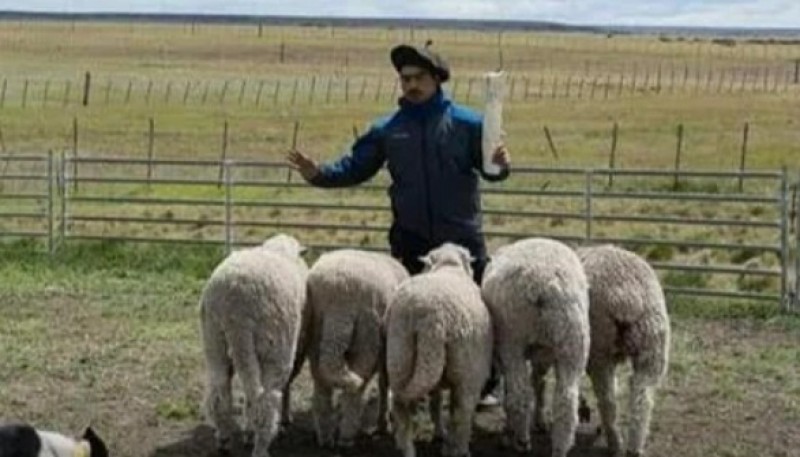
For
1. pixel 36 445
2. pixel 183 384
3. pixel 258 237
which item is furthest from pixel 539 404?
pixel 258 237

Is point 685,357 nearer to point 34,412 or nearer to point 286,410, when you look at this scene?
point 286,410

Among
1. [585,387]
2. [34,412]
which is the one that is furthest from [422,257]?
[34,412]

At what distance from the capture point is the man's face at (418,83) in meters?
7.82

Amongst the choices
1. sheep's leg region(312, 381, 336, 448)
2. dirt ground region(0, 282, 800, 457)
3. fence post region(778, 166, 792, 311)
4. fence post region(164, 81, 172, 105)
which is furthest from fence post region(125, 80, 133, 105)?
sheep's leg region(312, 381, 336, 448)

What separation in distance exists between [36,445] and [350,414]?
9.94ft

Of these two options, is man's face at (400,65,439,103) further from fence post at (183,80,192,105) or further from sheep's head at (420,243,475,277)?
fence post at (183,80,192,105)

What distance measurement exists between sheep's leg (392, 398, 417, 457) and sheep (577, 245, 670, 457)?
3.29ft

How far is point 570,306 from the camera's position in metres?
7.05

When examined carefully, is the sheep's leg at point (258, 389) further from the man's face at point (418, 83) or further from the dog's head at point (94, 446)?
the dog's head at point (94, 446)

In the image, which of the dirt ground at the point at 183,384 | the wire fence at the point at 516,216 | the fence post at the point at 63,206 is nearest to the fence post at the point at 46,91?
the wire fence at the point at 516,216

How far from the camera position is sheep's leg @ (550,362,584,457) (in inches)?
277

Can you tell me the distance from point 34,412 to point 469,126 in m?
3.09

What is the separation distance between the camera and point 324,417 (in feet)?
25.4

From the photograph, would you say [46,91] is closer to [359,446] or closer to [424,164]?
[424,164]
